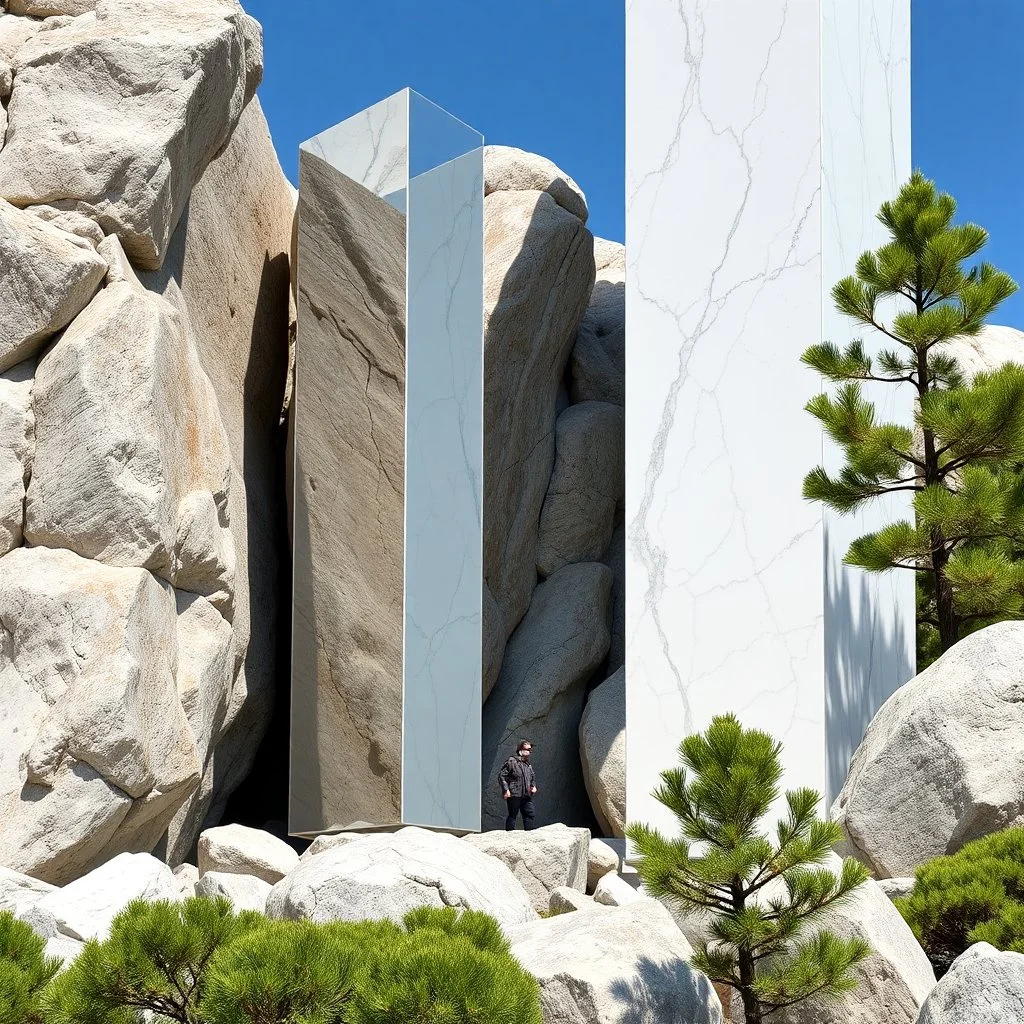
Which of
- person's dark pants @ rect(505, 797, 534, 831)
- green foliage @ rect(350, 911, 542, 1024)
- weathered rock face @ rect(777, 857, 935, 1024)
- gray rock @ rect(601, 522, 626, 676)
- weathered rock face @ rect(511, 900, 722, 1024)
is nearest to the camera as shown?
green foliage @ rect(350, 911, 542, 1024)

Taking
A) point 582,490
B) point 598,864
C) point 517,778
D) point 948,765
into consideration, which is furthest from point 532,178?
point 948,765

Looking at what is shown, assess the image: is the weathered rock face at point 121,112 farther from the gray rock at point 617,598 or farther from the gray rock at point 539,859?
the gray rock at point 617,598

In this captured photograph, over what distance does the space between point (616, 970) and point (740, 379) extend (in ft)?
19.1

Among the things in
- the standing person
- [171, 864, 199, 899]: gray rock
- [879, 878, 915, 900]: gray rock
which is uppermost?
the standing person

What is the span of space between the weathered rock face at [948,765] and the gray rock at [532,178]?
28.3 feet

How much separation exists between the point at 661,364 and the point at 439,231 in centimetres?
233

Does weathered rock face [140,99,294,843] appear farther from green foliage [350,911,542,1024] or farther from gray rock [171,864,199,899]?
green foliage [350,911,542,1024]

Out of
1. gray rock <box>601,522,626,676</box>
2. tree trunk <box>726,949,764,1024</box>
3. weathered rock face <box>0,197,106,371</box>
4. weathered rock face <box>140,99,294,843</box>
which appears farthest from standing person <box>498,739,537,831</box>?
tree trunk <box>726,949,764,1024</box>

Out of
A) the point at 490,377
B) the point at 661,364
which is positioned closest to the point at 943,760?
the point at 661,364

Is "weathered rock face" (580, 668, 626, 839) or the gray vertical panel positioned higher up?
the gray vertical panel

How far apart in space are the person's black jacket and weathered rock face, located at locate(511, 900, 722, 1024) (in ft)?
19.1

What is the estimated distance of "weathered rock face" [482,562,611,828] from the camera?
1238 cm

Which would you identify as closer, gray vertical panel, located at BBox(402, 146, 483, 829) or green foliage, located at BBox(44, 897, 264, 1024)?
green foliage, located at BBox(44, 897, 264, 1024)

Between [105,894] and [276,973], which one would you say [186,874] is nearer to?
[105,894]
